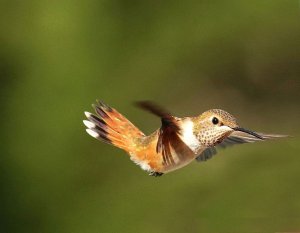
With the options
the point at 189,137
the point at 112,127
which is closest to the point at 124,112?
the point at 112,127

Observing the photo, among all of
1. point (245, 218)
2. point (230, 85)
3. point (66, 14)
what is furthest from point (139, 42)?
point (245, 218)

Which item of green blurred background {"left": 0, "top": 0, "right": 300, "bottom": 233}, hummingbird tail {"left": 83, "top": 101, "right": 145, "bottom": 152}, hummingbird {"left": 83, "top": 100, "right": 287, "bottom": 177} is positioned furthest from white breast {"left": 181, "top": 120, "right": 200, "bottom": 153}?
green blurred background {"left": 0, "top": 0, "right": 300, "bottom": 233}

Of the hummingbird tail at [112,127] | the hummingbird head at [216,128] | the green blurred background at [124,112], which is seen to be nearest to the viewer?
the hummingbird head at [216,128]

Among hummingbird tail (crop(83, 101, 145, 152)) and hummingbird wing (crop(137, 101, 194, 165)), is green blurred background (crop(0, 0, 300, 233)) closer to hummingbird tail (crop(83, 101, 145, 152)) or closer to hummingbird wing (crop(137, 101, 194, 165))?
hummingbird tail (crop(83, 101, 145, 152))

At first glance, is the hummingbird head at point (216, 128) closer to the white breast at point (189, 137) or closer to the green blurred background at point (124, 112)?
the white breast at point (189, 137)

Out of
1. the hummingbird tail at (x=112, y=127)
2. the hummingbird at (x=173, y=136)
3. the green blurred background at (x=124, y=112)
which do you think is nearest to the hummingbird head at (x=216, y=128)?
the hummingbird at (x=173, y=136)

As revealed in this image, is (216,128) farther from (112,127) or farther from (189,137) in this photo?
(112,127)

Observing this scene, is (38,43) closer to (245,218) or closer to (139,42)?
(139,42)
